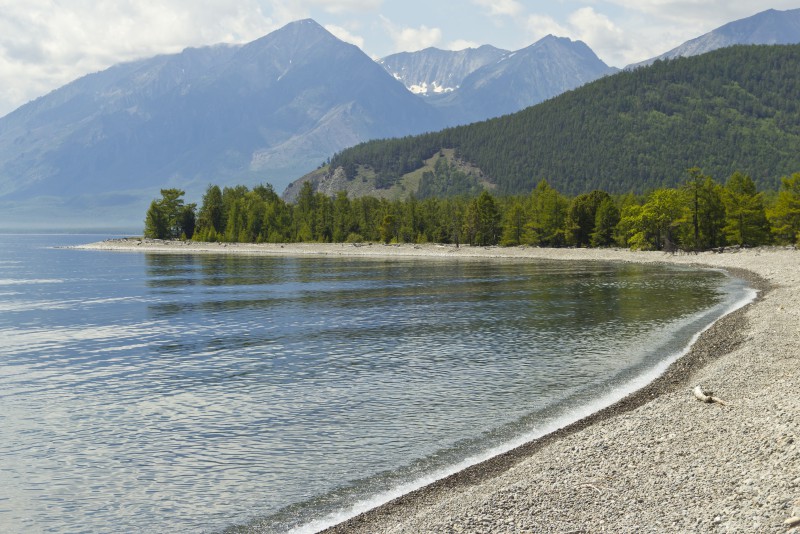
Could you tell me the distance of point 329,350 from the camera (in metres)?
44.8

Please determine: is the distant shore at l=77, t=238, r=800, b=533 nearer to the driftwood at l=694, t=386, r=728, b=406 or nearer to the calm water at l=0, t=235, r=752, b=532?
the driftwood at l=694, t=386, r=728, b=406

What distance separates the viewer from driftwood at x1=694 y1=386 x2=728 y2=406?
2470cm

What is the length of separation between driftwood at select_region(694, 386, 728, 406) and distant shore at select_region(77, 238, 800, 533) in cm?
20

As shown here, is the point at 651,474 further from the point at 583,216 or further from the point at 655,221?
the point at 583,216

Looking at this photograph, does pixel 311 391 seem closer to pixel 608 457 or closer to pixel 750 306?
pixel 608 457

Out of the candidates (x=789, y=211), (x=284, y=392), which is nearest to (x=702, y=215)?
(x=789, y=211)

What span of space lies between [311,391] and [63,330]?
34726mm

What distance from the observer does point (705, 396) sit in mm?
25234

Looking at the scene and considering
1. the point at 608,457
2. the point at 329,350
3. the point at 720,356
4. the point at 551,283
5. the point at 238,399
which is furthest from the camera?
the point at 551,283

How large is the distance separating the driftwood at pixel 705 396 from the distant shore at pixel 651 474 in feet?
0.67

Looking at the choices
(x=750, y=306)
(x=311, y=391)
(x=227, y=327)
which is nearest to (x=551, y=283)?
(x=750, y=306)

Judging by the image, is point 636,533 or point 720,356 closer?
point 636,533

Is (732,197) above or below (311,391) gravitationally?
above

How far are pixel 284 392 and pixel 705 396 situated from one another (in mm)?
19164
